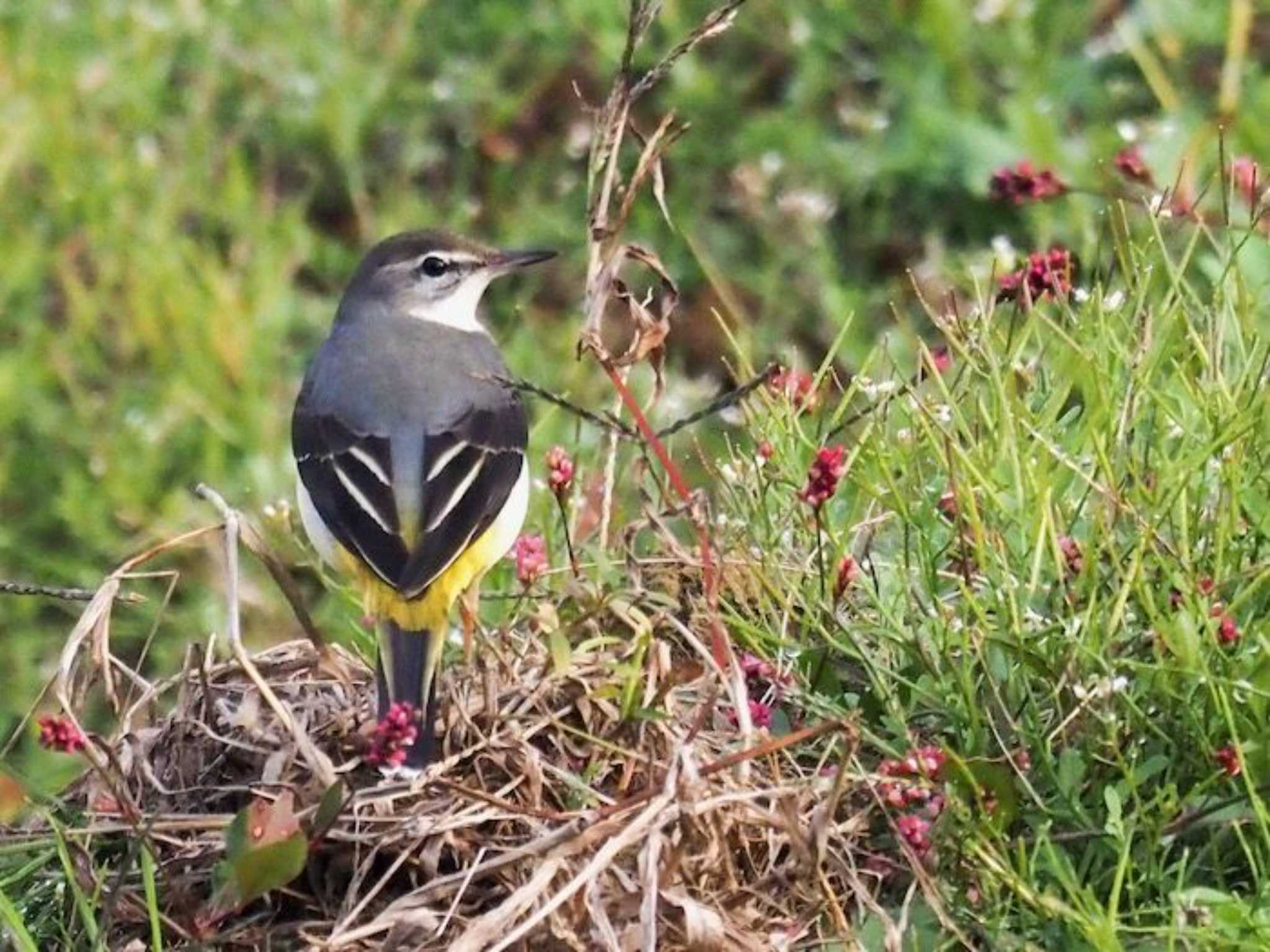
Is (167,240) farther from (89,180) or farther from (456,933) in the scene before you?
(456,933)

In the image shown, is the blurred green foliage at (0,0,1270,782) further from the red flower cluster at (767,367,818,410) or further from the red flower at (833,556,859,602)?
the red flower at (833,556,859,602)

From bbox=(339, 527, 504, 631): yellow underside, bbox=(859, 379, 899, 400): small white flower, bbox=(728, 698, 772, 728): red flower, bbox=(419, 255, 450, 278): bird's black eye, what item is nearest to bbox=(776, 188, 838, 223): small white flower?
bbox=(419, 255, 450, 278): bird's black eye

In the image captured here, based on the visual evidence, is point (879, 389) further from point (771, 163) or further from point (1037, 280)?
point (771, 163)

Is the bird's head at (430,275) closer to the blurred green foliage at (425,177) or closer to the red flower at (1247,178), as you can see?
the blurred green foliage at (425,177)

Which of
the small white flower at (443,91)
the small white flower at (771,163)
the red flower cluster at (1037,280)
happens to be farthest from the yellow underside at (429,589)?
the small white flower at (443,91)

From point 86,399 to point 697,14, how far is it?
7.95ft

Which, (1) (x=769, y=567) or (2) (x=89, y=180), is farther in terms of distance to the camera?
(2) (x=89, y=180)

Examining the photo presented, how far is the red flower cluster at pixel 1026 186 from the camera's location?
5.38 metres

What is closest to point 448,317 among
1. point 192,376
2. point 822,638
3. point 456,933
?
point 192,376

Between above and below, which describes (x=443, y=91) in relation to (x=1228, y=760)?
below

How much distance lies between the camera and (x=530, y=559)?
4.65 m

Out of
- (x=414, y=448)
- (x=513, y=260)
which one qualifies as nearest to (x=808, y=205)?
(x=513, y=260)

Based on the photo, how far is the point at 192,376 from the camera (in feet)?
25.5

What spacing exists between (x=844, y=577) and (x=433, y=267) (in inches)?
92.8
